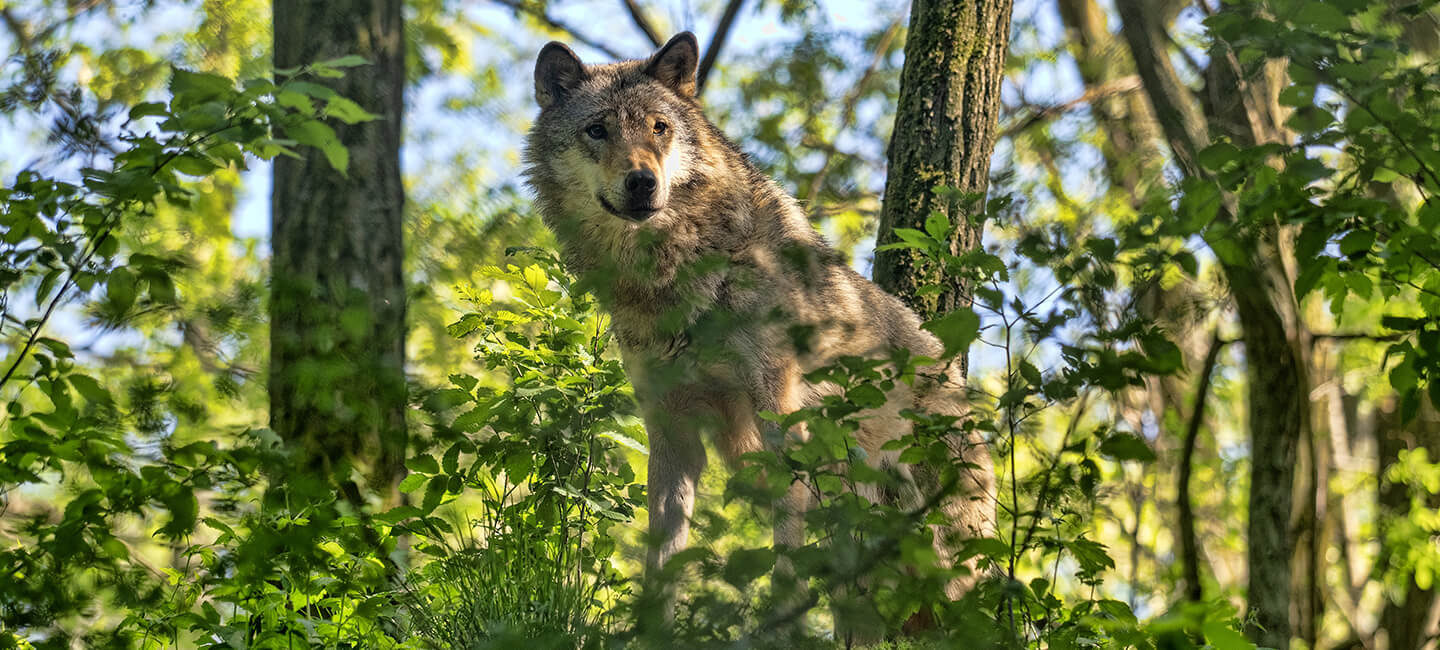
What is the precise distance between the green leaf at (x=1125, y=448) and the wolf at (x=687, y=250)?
187 cm

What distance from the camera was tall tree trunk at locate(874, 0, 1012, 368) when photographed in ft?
18.2

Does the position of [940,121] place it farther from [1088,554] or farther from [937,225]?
[1088,554]

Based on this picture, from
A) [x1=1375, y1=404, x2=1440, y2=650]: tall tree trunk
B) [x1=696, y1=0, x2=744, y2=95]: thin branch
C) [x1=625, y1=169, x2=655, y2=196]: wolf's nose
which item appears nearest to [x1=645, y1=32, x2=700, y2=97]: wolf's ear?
[x1=625, y1=169, x2=655, y2=196]: wolf's nose

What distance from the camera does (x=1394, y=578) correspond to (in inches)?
330

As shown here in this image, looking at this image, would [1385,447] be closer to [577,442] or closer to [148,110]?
[577,442]

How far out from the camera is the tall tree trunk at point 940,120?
5547 mm

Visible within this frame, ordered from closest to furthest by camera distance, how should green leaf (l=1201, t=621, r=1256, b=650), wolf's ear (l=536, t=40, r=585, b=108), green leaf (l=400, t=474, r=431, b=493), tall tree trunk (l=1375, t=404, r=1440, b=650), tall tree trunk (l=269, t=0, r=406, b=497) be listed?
green leaf (l=1201, t=621, r=1256, b=650) < green leaf (l=400, t=474, r=431, b=493) < tall tree trunk (l=269, t=0, r=406, b=497) < wolf's ear (l=536, t=40, r=585, b=108) < tall tree trunk (l=1375, t=404, r=1440, b=650)

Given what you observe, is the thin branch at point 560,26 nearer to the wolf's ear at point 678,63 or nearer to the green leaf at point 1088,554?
the wolf's ear at point 678,63

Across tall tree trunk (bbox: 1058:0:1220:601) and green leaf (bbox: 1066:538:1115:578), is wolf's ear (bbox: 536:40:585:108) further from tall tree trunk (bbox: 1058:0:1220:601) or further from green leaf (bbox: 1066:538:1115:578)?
green leaf (bbox: 1066:538:1115:578)

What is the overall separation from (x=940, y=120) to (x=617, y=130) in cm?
179

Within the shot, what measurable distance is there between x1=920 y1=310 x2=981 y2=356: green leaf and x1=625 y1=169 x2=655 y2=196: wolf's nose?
233 cm

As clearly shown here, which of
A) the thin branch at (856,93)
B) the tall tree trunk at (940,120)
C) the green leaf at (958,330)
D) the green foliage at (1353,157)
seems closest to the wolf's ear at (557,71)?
the tall tree trunk at (940,120)

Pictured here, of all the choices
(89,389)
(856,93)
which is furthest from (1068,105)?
(89,389)

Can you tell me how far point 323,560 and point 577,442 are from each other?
1.20m
